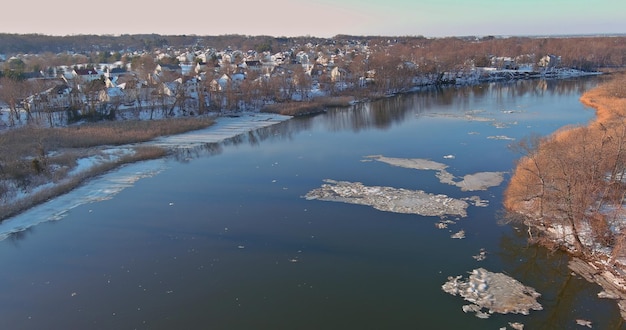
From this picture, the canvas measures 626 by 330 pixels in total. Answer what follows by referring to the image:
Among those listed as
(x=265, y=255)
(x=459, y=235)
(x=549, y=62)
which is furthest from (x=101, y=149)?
(x=549, y=62)

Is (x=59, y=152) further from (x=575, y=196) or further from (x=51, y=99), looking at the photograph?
(x=575, y=196)

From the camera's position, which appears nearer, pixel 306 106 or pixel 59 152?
pixel 59 152

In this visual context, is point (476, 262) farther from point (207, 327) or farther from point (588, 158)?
point (207, 327)

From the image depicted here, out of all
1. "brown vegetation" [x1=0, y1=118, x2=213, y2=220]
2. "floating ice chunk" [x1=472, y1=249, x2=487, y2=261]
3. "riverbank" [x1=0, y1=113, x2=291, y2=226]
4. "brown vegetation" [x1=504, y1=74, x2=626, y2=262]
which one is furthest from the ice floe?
"brown vegetation" [x1=0, y1=118, x2=213, y2=220]

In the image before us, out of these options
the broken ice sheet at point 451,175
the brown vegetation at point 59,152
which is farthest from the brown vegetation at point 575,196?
the brown vegetation at point 59,152

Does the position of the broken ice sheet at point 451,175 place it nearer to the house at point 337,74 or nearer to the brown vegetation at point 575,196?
the brown vegetation at point 575,196

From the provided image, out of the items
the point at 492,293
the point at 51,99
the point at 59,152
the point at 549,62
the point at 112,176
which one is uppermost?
the point at 549,62

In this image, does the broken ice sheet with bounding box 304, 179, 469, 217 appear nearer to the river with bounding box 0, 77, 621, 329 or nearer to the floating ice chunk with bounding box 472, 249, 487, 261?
the river with bounding box 0, 77, 621, 329

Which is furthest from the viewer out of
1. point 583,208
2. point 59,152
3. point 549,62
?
point 549,62
